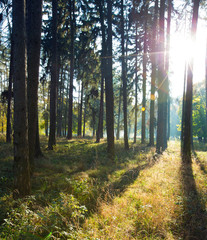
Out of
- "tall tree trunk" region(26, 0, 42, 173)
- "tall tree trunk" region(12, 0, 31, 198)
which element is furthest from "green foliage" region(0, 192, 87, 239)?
"tall tree trunk" region(26, 0, 42, 173)

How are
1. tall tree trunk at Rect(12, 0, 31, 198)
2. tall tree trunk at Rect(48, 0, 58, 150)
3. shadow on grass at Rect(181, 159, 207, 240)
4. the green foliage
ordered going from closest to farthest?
the green foliage, shadow on grass at Rect(181, 159, 207, 240), tall tree trunk at Rect(12, 0, 31, 198), tall tree trunk at Rect(48, 0, 58, 150)

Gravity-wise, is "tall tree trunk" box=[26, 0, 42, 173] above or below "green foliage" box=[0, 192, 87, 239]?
above

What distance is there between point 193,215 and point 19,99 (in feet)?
15.8

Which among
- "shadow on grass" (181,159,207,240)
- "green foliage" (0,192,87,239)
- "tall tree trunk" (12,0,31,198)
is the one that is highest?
"tall tree trunk" (12,0,31,198)

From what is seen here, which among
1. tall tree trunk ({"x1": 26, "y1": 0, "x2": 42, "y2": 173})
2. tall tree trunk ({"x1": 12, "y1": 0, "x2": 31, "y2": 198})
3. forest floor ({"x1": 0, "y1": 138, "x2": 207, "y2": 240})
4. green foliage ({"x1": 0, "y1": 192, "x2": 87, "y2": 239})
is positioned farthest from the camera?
tall tree trunk ({"x1": 26, "y1": 0, "x2": 42, "y2": 173})

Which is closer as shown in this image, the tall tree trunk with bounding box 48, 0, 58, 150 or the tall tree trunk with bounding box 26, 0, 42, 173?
the tall tree trunk with bounding box 26, 0, 42, 173

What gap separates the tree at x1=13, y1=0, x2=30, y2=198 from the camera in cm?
407

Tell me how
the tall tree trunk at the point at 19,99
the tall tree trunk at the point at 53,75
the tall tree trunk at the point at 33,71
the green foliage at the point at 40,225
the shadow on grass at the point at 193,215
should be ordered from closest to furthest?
the green foliage at the point at 40,225 < the shadow on grass at the point at 193,215 < the tall tree trunk at the point at 19,99 < the tall tree trunk at the point at 33,71 < the tall tree trunk at the point at 53,75

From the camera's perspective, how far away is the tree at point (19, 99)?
407 centimetres

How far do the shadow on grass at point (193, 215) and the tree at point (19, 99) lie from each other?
3824 mm

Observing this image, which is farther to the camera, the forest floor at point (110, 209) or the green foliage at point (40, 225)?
the forest floor at point (110, 209)

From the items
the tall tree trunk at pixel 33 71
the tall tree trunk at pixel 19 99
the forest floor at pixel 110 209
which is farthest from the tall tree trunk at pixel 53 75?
the tall tree trunk at pixel 19 99

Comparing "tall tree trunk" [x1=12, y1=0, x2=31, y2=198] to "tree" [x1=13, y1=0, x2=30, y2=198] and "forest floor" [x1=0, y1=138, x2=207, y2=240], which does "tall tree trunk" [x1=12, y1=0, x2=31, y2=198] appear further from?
"forest floor" [x1=0, y1=138, x2=207, y2=240]

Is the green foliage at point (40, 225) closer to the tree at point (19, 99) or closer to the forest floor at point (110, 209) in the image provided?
the forest floor at point (110, 209)
